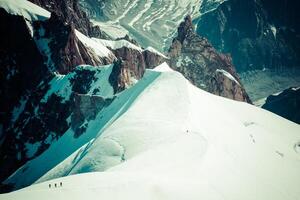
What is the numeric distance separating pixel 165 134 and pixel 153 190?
24.9 meters

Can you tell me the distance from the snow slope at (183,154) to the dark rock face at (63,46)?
7098cm

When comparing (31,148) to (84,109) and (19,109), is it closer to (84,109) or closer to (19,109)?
(84,109)

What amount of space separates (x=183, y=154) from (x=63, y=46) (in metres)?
119

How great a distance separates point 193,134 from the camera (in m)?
61.4

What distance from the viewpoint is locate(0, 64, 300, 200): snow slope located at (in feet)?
128

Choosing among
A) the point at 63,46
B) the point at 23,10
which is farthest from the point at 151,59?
the point at 23,10

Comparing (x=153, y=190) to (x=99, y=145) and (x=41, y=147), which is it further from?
(x=41, y=147)

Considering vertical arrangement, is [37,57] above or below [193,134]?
below

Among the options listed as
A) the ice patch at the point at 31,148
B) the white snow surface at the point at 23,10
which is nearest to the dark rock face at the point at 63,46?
the white snow surface at the point at 23,10

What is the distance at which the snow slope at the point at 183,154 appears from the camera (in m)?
38.9

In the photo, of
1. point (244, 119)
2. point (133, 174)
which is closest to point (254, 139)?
point (244, 119)

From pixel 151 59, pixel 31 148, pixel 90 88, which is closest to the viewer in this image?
pixel 31 148

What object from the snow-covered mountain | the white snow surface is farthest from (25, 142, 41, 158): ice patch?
the white snow surface

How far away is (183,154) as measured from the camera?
174ft
